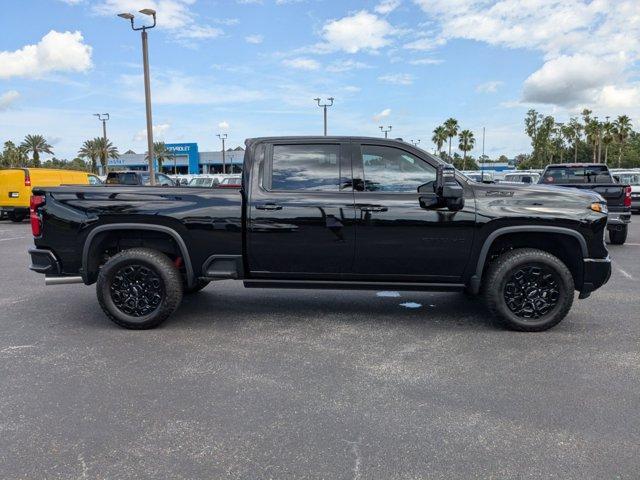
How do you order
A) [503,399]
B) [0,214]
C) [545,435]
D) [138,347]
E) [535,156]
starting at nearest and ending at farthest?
1. [545,435]
2. [503,399]
3. [138,347]
4. [0,214]
5. [535,156]

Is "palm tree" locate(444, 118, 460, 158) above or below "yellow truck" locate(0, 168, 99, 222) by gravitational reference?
above

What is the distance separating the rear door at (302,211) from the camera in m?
4.93

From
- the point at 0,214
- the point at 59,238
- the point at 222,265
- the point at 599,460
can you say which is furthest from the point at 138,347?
the point at 0,214

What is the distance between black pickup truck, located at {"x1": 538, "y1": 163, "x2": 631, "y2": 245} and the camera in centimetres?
1027

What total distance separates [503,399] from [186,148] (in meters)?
81.6

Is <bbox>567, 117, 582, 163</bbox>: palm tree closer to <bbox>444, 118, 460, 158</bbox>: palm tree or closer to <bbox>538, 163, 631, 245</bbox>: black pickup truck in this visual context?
<bbox>444, 118, 460, 158</bbox>: palm tree

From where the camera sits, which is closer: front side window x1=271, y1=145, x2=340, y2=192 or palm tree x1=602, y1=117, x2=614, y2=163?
front side window x1=271, y1=145, x2=340, y2=192

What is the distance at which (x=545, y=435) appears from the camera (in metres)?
3.08

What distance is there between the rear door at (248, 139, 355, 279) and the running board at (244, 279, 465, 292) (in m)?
0.07

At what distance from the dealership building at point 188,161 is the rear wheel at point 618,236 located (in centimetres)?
6905

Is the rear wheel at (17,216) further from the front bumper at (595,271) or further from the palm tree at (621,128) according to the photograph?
the palm tree at (621,128)

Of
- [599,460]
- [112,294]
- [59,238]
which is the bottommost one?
[599,460]

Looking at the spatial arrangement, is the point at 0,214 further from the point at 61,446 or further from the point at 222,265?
the point at 61,446

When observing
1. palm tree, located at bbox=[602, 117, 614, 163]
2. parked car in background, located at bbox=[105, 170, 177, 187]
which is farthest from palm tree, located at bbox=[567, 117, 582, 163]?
parked car in background, located at bbox=[105, 170, 177, 187]
